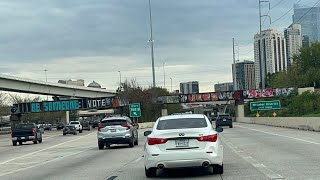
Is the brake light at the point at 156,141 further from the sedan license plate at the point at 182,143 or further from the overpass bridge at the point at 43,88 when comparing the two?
the overpass bridge at the point at 43,88

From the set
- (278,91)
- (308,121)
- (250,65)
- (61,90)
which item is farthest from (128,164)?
(250,65)

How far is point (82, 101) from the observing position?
103 metres

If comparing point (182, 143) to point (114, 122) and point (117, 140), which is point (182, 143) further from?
point (114, 122)

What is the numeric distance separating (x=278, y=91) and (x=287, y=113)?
22075 mm

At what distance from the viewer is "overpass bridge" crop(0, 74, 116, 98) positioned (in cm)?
8312

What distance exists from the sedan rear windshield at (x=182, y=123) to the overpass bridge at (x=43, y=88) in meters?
68.5

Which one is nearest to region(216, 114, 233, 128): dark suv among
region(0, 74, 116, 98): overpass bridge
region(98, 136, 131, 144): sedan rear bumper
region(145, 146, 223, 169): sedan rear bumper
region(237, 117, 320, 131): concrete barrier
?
region(237, 117, 320, 131): concrete barrier

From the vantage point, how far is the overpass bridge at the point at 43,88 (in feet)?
273

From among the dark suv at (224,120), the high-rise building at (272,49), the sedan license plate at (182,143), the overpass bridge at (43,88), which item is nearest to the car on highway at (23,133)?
the dark suv at (224,120)

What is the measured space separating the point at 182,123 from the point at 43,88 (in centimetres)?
8411

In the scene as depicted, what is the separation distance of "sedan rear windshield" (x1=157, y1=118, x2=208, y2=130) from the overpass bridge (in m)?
68.5

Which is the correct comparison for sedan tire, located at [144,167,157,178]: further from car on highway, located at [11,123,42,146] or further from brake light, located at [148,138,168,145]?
car on highway, located at [11,123,42,146]

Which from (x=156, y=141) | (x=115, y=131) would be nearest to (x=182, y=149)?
(x=156, y=141)

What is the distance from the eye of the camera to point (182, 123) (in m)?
15.2
